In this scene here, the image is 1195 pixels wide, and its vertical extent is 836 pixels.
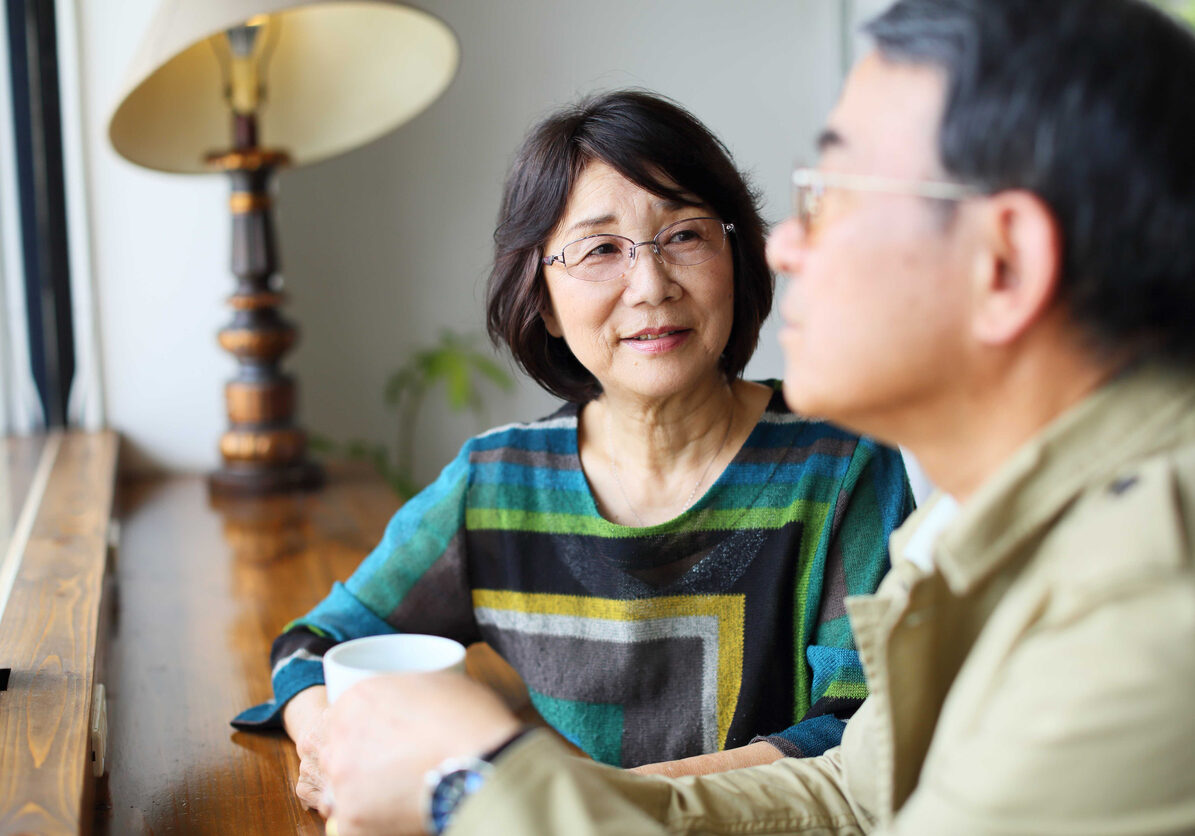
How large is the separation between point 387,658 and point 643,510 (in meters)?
0.53

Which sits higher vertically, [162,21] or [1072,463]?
[162,21]

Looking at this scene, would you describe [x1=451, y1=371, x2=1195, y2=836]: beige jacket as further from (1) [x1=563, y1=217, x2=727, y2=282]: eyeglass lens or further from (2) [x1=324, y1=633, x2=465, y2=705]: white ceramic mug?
(1) [x1=563, y1=217, x2=727, y2=282]: eyeglass lens

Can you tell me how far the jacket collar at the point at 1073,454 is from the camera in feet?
2.31

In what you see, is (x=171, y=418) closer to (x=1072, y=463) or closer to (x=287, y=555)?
(x=287, y=555)

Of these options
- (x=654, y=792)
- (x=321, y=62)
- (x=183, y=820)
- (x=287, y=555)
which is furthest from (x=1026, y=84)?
(x=321, y=62)

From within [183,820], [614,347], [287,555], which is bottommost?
[287,555]

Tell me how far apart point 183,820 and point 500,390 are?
2.32 m

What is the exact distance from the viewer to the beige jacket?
60 cm

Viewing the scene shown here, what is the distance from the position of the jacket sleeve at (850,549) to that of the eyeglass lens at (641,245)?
309 millimetres

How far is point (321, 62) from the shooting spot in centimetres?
254

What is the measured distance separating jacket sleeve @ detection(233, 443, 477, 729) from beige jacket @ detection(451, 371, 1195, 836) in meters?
0.60

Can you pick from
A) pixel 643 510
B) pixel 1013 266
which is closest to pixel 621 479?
pixel 643 510

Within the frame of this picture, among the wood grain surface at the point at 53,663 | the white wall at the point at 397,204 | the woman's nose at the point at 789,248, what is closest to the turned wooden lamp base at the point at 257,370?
the white wall at the point at 397,204

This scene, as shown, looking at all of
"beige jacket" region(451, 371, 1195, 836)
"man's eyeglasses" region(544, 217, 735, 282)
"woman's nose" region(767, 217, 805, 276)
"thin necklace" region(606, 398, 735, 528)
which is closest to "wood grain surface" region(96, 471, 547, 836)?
"thin necklace" region(606, 398, 735, 528)
